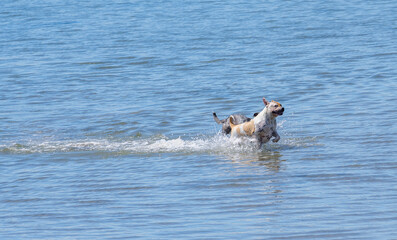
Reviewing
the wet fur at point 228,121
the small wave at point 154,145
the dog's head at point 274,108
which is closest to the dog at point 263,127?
the dog's head at point 274,108

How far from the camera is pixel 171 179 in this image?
10.5 metres

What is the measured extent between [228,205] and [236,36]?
1660 centimetres

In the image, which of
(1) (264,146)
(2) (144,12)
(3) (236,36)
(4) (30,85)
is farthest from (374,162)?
(2) (144,12)

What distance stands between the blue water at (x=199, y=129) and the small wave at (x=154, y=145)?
1.9 inches

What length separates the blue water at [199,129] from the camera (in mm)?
8633

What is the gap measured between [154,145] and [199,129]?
1346mm

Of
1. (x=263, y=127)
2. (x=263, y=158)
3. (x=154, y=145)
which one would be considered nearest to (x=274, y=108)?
(x=263, y=127)

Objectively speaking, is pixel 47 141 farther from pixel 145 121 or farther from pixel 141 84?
pixel 141 84

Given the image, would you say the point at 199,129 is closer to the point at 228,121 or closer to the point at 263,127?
the point at 228,121

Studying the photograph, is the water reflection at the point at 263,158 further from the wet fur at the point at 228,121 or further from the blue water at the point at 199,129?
the wet fur at the point at 228,121

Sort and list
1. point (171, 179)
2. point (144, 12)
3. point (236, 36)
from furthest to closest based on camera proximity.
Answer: point (144, 12) < point (236, 36) < point (171, 179)

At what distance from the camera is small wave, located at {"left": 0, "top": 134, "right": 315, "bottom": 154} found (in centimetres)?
1227

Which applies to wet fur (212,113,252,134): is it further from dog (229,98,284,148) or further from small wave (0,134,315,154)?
dog (229,98,284,148)

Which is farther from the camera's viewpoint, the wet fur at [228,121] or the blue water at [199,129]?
the wet fur at [228,121]
